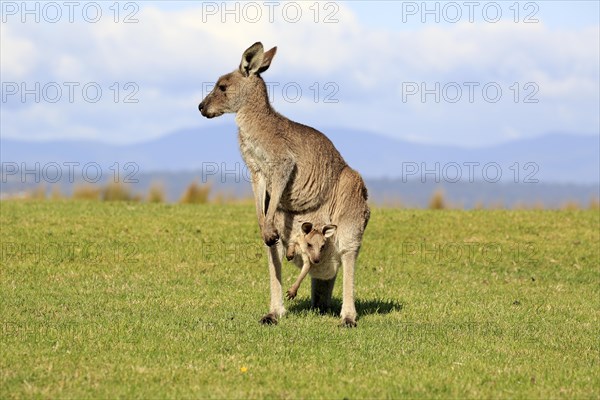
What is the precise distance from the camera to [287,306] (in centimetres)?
1349

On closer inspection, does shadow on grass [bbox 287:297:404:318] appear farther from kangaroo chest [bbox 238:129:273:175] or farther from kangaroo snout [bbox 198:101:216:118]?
kangaroo snout [bbox 198:101:216:118]

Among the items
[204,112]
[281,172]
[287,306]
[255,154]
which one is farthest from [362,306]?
[204,112]

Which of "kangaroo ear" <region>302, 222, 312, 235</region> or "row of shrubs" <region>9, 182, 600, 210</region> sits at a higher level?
"row of shrubs" <region>9, 182, 600, 210</region>

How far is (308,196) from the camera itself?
37.6 ft

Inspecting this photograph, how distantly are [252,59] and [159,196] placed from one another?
1632cm

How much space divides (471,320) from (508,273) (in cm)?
546

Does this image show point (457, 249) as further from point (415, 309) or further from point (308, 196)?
point (308, 196)

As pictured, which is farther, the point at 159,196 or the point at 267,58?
the point at 159,196

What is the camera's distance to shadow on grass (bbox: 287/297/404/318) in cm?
1309

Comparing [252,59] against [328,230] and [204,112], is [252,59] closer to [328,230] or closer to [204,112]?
[204,112]


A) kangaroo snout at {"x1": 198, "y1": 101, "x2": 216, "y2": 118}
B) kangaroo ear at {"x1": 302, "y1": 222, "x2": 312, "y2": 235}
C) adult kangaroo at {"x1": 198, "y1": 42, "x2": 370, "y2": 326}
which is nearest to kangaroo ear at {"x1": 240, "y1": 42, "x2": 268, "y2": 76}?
adult kangaroo at {"x1": 198, "y1": 42, "x2": 370, "y2": 326}

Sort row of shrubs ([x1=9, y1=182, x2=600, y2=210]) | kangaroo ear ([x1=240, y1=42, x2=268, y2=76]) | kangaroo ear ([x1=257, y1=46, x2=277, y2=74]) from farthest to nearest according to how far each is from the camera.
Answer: row of shrubs ([x1=9, y1=182, x2=600, y2=210]), kangaroo ear ([x1=257, y1=46, x2=277, y2=74]), kangaroo ear ([x1=240, y1=42, x2=268, y2=76])

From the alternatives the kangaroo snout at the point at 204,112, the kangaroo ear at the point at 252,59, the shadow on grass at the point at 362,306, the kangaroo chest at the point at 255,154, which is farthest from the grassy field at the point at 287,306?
the kangaroo ear at the point at 252,59

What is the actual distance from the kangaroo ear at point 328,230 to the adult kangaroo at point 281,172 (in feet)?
0.43
